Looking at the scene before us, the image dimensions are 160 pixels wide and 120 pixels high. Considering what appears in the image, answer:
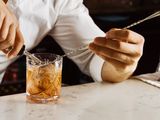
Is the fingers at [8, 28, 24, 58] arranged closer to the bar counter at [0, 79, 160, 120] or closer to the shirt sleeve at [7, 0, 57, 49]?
the bar counter at [0, 79, 160, 120]

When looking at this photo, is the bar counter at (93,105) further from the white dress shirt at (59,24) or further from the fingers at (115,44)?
the white dress shirt at (59,24)

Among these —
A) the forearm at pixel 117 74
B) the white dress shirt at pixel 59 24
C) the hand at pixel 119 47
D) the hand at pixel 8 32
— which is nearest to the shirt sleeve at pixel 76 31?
the white dress shirt at pixel 59 24

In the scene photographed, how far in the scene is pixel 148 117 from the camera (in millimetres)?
809

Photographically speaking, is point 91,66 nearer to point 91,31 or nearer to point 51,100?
point 91,31

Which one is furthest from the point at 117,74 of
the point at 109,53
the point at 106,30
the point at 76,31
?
the point at 106,30

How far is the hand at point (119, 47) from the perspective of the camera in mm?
913

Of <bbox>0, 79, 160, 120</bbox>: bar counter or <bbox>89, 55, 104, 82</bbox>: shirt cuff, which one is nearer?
<bbox>0, 79, 160, 120</bbox>: bar counter

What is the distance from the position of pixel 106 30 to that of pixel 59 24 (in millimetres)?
680

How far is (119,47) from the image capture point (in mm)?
909

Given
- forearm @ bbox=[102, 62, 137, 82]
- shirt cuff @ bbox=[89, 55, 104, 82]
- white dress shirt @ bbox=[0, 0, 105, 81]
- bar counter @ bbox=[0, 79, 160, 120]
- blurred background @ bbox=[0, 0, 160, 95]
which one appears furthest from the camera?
blurred background @ bbox=[0, 0, 160, 95]

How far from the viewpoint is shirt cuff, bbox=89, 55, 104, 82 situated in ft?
3.80

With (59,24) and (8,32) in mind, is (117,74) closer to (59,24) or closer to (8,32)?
(8,32)

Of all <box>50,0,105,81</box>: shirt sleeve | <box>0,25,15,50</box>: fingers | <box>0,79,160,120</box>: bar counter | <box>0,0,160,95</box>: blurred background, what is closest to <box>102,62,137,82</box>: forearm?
A: <box>0,79,160,120</box>: bar counter

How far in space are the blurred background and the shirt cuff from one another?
50 cm
